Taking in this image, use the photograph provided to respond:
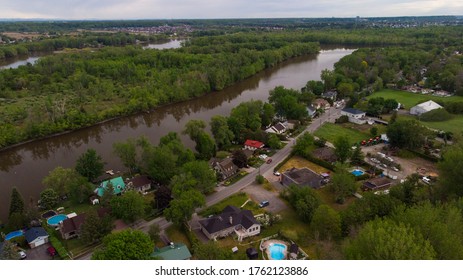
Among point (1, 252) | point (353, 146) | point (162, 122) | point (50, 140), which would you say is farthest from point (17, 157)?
point (353, 146)

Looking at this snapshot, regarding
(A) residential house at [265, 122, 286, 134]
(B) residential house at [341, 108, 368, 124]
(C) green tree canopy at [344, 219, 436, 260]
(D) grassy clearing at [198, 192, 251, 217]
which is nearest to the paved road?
(D) grassy clearing at [198, 192, 251, 217]

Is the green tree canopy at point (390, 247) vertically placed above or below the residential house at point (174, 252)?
above

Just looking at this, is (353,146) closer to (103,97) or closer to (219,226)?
(219,226)

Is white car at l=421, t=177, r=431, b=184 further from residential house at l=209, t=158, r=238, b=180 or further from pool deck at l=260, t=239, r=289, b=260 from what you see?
residential house at l=209, t=158, r=238, b=180

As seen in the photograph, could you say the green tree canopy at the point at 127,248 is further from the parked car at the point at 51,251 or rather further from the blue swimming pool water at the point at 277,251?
the blue swimming pool water at the point at 277,251

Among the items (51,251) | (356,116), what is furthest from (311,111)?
(51,251)

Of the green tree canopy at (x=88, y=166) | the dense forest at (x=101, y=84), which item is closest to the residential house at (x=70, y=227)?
the green tree canopy at (x=88, y=166)

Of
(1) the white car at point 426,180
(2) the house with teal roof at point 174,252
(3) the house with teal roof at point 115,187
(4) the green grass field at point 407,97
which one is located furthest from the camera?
(4) the green grass field at point 407,97
